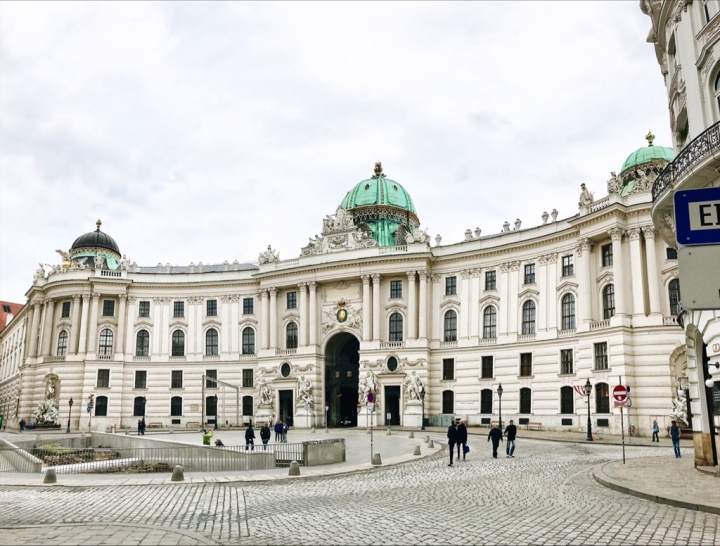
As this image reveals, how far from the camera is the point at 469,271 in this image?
2395 inches

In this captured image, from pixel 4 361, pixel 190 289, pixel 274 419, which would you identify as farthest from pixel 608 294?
pixel 4 361

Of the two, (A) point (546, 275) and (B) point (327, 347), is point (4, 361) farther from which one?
(A) point (546, 275)

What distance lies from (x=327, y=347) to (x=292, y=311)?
16.7ft

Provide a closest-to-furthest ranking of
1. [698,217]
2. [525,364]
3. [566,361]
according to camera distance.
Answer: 1. [698,217]
2. [566,361]
3. [525,364]

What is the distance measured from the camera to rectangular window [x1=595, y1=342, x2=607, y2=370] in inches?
1895

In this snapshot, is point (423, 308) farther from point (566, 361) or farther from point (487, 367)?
point (566, 361)

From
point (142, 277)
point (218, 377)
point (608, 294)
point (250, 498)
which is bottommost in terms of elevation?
point (250, 498)

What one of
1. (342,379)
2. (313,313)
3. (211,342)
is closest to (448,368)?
(342,379)

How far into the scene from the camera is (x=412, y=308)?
6166cm

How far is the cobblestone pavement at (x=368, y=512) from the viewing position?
11.9 m

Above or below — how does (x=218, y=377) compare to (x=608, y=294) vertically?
below

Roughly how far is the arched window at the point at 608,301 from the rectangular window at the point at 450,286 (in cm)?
1504

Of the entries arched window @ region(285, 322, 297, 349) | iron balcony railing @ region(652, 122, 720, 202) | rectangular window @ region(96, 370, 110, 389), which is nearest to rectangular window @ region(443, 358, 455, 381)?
arched window @ region(285, 322, 297, 349)

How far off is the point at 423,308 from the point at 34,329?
4383cm
